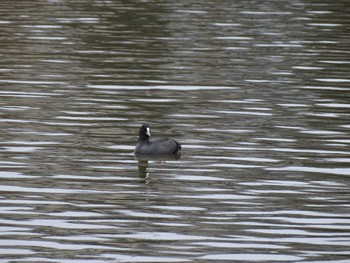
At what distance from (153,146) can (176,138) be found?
47.7 inches

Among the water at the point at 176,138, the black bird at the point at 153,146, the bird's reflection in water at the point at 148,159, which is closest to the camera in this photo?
the water at the point at 176,138

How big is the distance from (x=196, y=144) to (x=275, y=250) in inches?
273

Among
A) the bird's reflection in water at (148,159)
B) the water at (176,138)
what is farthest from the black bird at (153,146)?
the water at (176,138)

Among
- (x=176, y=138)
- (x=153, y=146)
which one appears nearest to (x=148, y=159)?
(x=153, y=146)

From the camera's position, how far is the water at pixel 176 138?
1487 cm

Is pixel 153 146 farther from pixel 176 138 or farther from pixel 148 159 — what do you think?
pixel 176 138

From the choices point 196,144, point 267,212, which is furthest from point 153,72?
point 267,212

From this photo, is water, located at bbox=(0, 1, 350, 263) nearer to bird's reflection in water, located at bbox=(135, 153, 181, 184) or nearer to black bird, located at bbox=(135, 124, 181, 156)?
bird's reflection in water, located at bbox=(135, 153, 181, 184)

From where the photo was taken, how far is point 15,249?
1421cm

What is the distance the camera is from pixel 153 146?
20422 millimetres

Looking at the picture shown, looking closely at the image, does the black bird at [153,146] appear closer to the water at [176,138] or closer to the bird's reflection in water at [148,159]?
the bird's reflection in water at [148,159]

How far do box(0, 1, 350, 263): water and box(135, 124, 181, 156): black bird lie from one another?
0.21 meters

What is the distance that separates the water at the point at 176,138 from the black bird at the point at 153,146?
212 millimetres

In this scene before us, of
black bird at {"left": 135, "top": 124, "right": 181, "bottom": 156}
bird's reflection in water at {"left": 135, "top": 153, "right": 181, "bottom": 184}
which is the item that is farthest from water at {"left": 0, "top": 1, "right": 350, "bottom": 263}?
black bird at {"left": 135, "top": 124, "right": 181, "bottom": 156}
